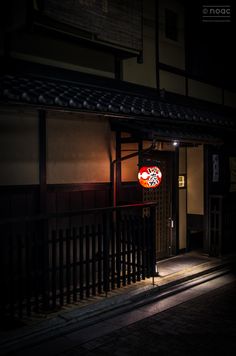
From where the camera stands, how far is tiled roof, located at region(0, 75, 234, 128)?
7637mm

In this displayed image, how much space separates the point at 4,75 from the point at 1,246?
399 cm

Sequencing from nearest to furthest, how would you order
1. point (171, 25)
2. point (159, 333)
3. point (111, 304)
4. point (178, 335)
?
point (178, 335), point (159, 333), point (111, 304), point (171, 25)

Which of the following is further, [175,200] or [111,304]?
[175,200]

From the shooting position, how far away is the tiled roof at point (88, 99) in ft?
25.1

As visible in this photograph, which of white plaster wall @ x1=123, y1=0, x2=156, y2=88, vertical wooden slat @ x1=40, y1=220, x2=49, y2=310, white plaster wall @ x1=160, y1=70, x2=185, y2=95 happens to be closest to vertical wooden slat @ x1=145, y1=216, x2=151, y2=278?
vertical wooden slat @ x1=40, y1=220, x2=49, y2=310

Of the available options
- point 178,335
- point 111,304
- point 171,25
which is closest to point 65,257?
point 111,304

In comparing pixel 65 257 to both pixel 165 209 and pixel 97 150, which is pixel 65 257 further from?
pixel 165 209

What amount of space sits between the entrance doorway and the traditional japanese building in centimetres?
6

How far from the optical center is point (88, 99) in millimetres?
9102

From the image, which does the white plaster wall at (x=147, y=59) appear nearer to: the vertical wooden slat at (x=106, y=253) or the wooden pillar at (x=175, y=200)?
the wooden pillar at (x=175, y=200)

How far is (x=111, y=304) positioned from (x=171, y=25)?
10902 mm

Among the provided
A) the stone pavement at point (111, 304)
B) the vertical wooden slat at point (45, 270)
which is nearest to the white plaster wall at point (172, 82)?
the stone pavement at point (111, 304)

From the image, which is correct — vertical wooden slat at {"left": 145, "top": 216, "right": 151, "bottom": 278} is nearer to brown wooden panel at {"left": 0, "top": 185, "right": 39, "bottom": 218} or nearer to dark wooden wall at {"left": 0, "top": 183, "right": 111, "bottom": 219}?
dark wooden wall at {"left": 0, "top": 183, "right": 111, "bottom": 219}

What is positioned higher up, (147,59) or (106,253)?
(147,59)
